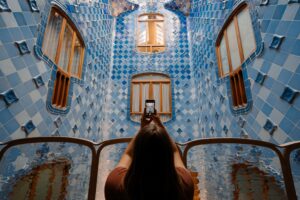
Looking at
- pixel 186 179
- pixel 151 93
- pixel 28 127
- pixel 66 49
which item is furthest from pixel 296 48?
pixel 151 93

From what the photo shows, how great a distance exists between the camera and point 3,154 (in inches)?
77.7

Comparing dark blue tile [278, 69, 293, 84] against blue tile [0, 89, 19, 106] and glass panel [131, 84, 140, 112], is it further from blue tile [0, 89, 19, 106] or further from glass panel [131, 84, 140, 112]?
glass panel [131, 84, 140, 112]

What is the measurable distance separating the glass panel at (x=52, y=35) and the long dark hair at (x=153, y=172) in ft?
11.4

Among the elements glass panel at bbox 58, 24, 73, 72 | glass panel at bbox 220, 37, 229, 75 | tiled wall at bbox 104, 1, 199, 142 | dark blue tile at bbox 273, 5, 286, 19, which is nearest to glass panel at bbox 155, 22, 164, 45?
tiled wall at bbox 104, 1, 199, 142

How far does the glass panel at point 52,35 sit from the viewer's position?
4.08 metres

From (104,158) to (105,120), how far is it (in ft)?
15.5

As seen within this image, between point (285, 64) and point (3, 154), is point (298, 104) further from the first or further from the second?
point (3, 154)

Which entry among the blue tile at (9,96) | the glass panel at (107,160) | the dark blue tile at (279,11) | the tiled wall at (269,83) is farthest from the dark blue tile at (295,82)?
the blue tile at (9,96)

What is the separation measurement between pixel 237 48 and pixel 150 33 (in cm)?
379

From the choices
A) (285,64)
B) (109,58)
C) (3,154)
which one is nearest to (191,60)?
(109,58)

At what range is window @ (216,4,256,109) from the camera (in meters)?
4.14

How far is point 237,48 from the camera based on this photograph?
15.0 ft

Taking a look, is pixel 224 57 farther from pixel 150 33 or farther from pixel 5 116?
pixel 5 116

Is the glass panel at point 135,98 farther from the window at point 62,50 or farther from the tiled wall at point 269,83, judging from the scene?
the tiled wall at point 269,83
